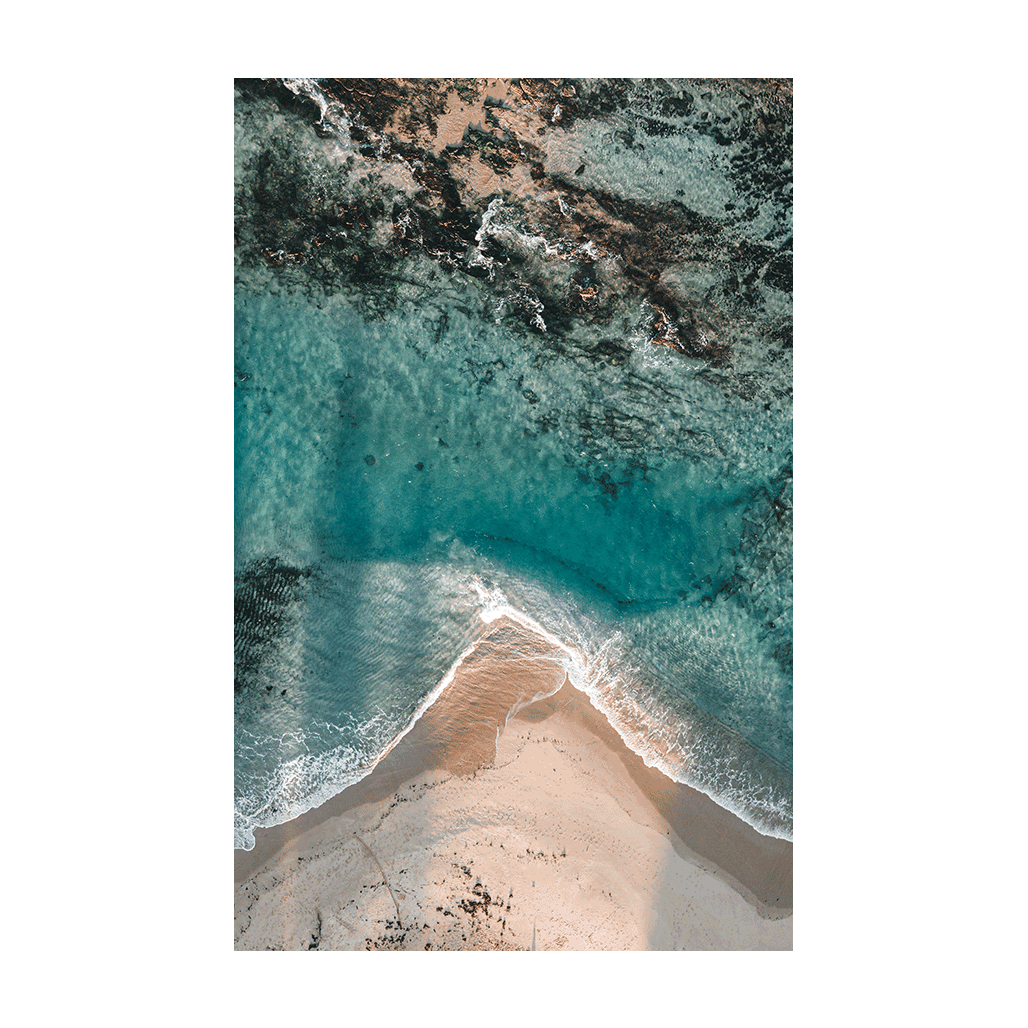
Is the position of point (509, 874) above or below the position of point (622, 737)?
below

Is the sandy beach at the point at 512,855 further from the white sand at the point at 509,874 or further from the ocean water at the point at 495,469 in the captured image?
the ocean water at the point at 495,469

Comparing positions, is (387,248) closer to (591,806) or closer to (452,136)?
(452,136)

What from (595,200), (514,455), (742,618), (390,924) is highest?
(595,200)

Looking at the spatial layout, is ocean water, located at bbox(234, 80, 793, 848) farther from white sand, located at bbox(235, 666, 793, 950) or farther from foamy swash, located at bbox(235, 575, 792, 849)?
white sand, located at bbox(235, 666, 793, 950)

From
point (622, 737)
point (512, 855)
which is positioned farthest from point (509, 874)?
point (622, 737)

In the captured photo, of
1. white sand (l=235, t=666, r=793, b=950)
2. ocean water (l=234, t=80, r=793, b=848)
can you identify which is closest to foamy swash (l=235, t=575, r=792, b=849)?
ocean water (l=234, t=80, r=793, b=848)

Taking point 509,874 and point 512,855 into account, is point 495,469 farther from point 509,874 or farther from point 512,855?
point 509,874

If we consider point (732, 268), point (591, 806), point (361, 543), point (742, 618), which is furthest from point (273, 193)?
point (591, 806)

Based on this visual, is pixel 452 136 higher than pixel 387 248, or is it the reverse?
pixel 452 136
